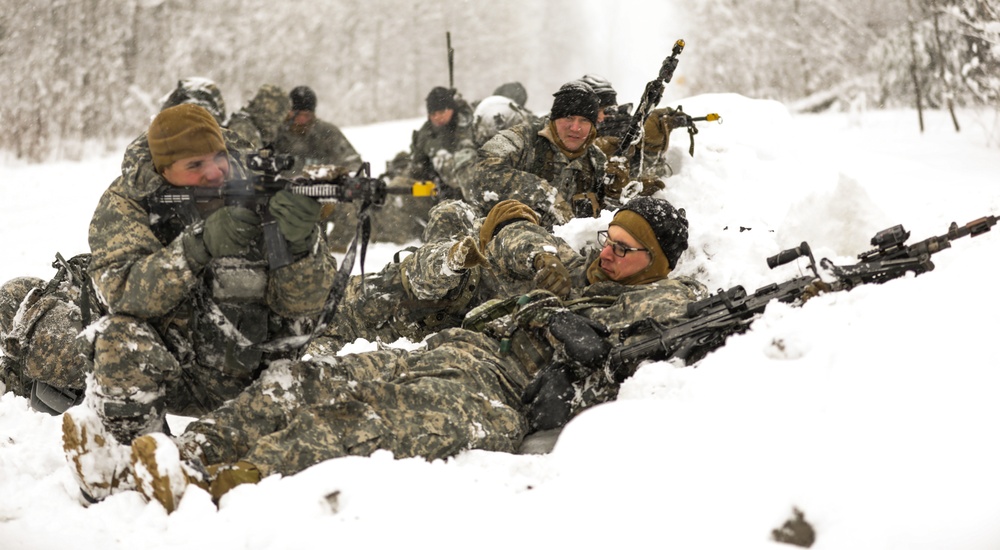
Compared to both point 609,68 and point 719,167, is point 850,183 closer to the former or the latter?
point 719,167

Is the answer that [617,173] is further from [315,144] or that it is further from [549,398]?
[315,144]

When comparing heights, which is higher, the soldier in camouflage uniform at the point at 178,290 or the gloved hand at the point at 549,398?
the soldier in camouflage uniform at the point at 178,290

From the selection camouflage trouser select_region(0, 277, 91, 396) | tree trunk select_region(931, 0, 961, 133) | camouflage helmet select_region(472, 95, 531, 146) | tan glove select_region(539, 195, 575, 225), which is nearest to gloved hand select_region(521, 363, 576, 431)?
tan glove select_region(539, 195, 575, 225)

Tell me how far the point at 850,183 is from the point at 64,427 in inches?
169

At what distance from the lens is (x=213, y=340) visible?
11.3 feet

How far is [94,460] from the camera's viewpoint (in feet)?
9.85

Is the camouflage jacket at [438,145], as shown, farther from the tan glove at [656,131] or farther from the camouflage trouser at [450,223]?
the camouflage trouser at [450,223]

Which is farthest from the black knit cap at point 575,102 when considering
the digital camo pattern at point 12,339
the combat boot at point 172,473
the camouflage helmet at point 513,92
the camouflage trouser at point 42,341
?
the camouflage helmet at point 513,92

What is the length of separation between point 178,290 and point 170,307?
0.09 meters

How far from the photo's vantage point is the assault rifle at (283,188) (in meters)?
2.96

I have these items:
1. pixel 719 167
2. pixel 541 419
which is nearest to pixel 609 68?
pixel 719 167

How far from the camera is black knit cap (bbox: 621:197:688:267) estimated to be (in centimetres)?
401

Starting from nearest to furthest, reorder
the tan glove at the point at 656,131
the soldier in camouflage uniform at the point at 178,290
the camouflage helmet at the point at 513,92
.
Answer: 1. the soldier in camouflage uniform at the point at 178,290
2. the tan glove at the point at 656,131
3. the camouflage helmet at the point at 513,92

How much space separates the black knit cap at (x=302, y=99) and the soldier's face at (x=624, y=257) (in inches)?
213
